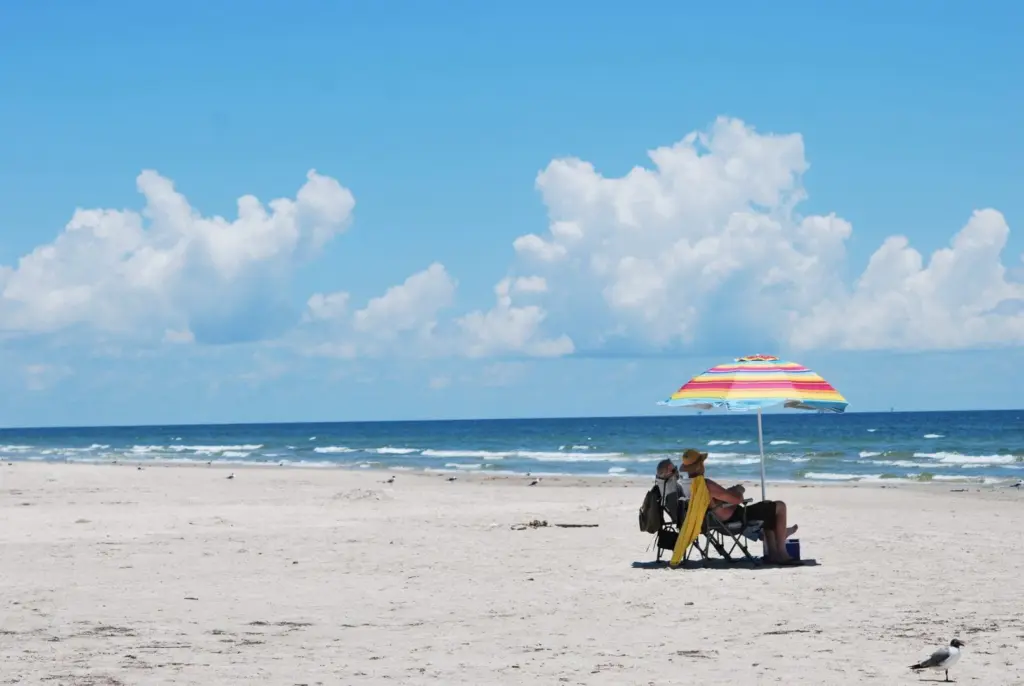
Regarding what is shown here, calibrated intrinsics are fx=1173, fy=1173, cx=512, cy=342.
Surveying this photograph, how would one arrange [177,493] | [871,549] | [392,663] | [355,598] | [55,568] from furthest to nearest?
[177,493] < [871,549] < [55,568] < [355,598] < [392,663]

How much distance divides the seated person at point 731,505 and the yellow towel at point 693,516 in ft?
0.22

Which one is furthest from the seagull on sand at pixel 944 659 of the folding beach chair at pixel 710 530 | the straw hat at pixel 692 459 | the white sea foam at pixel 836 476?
the white sea foam at pixel 836 476

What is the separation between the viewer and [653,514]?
11.3 meters

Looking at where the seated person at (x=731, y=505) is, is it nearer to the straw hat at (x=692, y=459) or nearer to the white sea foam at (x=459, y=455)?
the straw hat at (x=692, y=459)

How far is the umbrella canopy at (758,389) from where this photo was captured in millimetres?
11398

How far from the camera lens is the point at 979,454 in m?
44.6

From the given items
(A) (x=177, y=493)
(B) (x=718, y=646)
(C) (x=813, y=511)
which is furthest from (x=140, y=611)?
(A) (x=177, y=493)

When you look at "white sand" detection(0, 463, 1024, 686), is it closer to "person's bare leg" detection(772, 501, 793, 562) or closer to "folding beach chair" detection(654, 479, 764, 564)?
"person's bare leg" detection(772, 501, 793, 562)

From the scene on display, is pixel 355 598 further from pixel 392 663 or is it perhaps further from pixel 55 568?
pixel 55 568

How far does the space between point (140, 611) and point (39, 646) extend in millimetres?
1377

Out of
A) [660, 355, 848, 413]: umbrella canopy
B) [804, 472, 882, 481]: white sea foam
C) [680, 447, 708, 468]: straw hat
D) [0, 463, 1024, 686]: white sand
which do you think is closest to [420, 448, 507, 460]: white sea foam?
[804, 472, 882, 481]: white sea foam

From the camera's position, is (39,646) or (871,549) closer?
(39,646)

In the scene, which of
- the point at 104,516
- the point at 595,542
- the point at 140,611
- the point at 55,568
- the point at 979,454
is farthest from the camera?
the point at 979,454

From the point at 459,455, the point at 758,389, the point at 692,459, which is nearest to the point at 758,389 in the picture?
the point at 758,389
